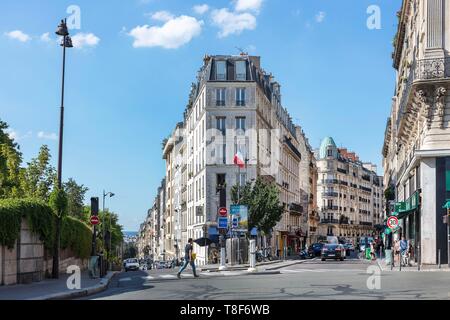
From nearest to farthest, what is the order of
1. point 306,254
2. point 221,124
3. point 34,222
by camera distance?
1. point 34,222
2. point 221,124
3. point 306,254

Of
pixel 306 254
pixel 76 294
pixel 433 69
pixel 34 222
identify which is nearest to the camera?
pixel 76 294

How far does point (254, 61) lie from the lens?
75.5 m

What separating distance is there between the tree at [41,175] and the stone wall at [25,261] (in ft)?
40.2

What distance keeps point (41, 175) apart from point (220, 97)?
28783mm

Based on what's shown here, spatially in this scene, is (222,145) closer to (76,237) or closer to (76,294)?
(76,237)

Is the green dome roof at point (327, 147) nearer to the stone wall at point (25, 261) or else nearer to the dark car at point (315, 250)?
the dark car at point (315, 250)

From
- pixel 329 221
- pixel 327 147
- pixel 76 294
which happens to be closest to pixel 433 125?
pixel 76 294

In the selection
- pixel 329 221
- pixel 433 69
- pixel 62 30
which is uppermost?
pixel 433 69

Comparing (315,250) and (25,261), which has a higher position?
(25,261)

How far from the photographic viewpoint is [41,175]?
41438mm

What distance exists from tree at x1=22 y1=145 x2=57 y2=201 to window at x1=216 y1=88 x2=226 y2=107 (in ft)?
90.8

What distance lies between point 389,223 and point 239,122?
3682 cm

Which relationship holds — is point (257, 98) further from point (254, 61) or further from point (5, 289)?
point (5, 289)

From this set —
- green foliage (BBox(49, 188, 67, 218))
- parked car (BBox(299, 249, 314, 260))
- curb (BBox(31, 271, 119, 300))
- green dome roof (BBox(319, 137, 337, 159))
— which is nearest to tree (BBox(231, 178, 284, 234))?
parked car (BBox(299, 249, 314, 260))
